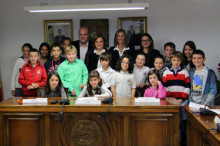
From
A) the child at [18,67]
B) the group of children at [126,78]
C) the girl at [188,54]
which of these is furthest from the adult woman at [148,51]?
the child at [18,67]

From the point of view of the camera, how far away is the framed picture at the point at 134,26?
5633 millimetres

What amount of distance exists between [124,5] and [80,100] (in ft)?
4.91

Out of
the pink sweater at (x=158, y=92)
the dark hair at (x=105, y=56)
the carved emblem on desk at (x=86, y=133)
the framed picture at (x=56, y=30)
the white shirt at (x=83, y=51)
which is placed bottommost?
the carved emblem on desk at (x=86, y=133)

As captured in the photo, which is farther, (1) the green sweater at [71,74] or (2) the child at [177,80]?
(1) the green sweater at [71,74]

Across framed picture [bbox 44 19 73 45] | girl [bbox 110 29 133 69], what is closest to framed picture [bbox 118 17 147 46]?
girl [bbox 110 29 133 69]

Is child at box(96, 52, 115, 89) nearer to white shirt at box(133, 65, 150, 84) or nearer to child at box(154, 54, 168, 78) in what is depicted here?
white shirt at box(133, 65, 150, 84)

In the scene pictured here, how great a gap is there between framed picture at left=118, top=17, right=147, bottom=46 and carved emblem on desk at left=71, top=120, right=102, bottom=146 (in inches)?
111

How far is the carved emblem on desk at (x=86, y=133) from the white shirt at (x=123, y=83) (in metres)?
1.12

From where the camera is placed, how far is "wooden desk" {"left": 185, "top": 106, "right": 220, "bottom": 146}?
7.21 feet

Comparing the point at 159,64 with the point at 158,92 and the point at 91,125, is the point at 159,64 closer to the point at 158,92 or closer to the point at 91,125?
the point at 158,92

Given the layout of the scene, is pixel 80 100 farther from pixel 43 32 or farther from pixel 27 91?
pixel 43 32

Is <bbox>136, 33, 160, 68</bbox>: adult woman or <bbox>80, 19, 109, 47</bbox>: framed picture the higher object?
<bbox>80, 19, 109, 47</bbox>: framed picture

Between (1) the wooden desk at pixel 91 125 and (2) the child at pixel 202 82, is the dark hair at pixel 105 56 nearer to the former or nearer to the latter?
(1) the wooden desk at pixel 91 125

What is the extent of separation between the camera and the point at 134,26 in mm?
5648
